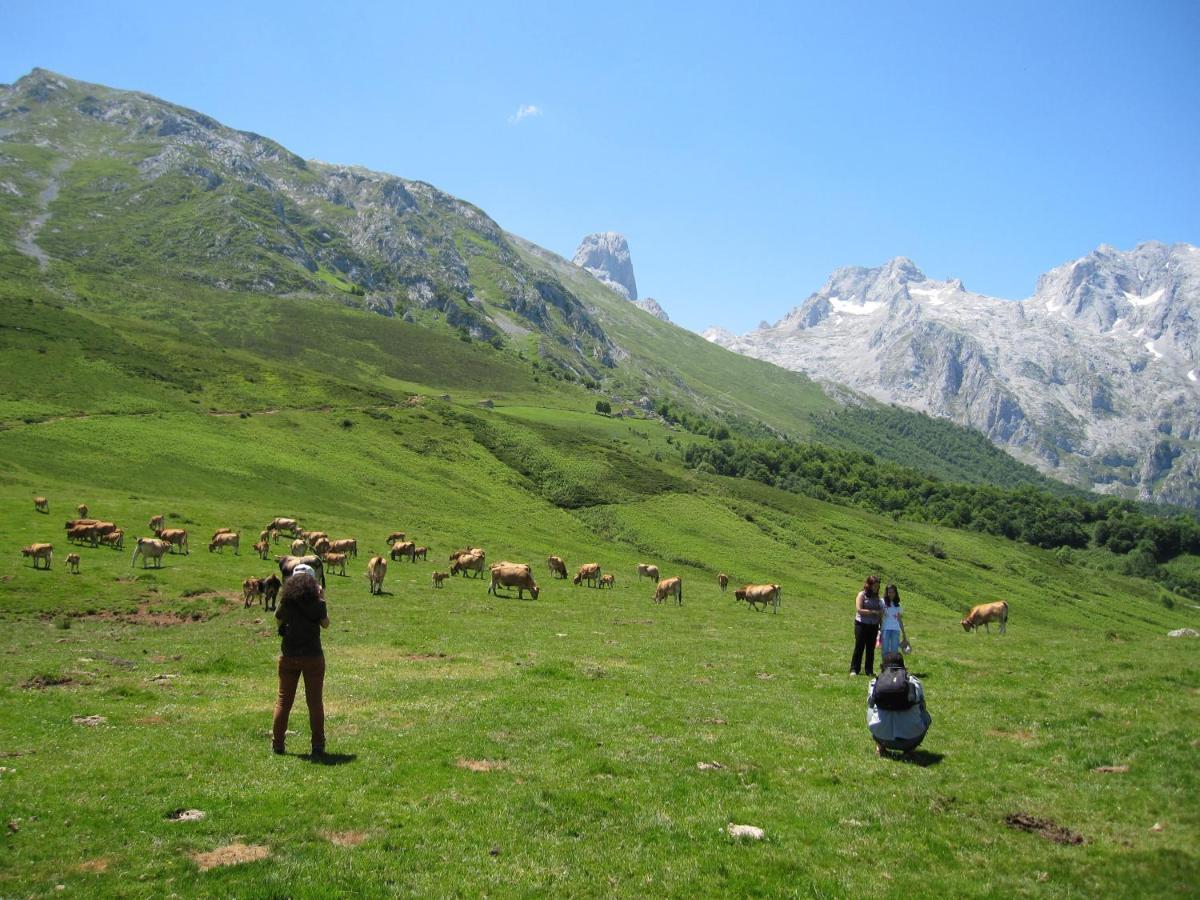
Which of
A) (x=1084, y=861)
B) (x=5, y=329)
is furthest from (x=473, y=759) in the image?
(x=5, y=329)

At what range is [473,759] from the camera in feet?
49.8

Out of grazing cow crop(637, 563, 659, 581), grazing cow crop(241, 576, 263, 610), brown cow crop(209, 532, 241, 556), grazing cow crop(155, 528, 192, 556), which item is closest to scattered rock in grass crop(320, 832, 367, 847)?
grazing cow crop(241, 576, 263, 610)

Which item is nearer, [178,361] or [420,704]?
[420,704]

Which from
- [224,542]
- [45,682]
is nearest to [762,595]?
[224,542]

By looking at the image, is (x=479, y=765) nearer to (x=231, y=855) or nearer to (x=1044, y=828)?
(x=231, y=855)

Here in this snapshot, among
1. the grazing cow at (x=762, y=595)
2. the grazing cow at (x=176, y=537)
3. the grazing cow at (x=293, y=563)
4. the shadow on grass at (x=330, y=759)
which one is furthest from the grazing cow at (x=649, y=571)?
the shadow on grass at (x=330, y=759)

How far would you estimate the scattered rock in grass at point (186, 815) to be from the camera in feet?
37.9

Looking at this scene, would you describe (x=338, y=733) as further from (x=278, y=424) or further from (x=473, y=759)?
(x=278, y=424)

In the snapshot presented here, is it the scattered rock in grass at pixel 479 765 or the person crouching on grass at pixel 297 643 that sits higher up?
the person crouching on grass at pixel 297 643

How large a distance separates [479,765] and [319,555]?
38.7m

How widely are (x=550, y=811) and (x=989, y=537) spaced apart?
19737 cm

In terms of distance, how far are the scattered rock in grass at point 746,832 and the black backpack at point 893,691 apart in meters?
5.22

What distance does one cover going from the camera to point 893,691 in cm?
1559

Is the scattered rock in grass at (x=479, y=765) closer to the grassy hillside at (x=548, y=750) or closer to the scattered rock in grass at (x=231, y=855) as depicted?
the grassy hillside at (x=548, y=750)
